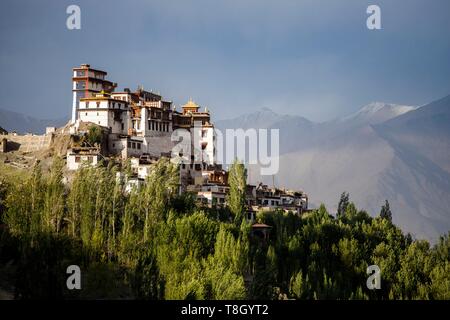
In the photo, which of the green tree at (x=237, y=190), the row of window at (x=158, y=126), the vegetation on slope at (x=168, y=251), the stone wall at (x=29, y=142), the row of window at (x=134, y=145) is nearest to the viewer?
the vegetation on slope at (x=168, y=251)

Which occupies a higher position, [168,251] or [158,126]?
[158,126]

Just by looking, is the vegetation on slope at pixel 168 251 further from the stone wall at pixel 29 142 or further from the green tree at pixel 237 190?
the stone wall at pixel 29 142

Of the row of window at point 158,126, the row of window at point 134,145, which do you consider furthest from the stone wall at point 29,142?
the row of window at point 158,126

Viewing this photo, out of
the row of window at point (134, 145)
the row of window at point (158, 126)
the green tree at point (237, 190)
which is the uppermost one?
the row of window at point (158, 126)

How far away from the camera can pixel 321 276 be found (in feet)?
150

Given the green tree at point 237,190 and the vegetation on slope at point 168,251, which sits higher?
the green tree at point 237,190

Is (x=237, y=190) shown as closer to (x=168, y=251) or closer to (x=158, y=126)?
(x=158, y=126)

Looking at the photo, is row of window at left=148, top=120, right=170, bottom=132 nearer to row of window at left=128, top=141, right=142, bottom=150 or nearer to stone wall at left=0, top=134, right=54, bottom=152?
row of window at left=128, top=141, right=142, bottom=150

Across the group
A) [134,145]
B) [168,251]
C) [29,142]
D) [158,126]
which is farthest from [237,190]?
[29,142]

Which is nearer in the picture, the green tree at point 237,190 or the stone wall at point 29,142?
the green tree at point 237,190

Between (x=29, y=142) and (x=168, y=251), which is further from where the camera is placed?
(x=29, y=142)

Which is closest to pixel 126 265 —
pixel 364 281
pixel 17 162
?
pixel 364 281

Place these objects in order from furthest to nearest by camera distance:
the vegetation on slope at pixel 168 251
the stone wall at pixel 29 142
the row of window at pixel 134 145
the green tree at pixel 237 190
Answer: the row of window at pixel 134 145 < the stone wall at pixel 29 142 < the green tree at pixel 237 190 < the vegetation on slope at pixel 168 251
